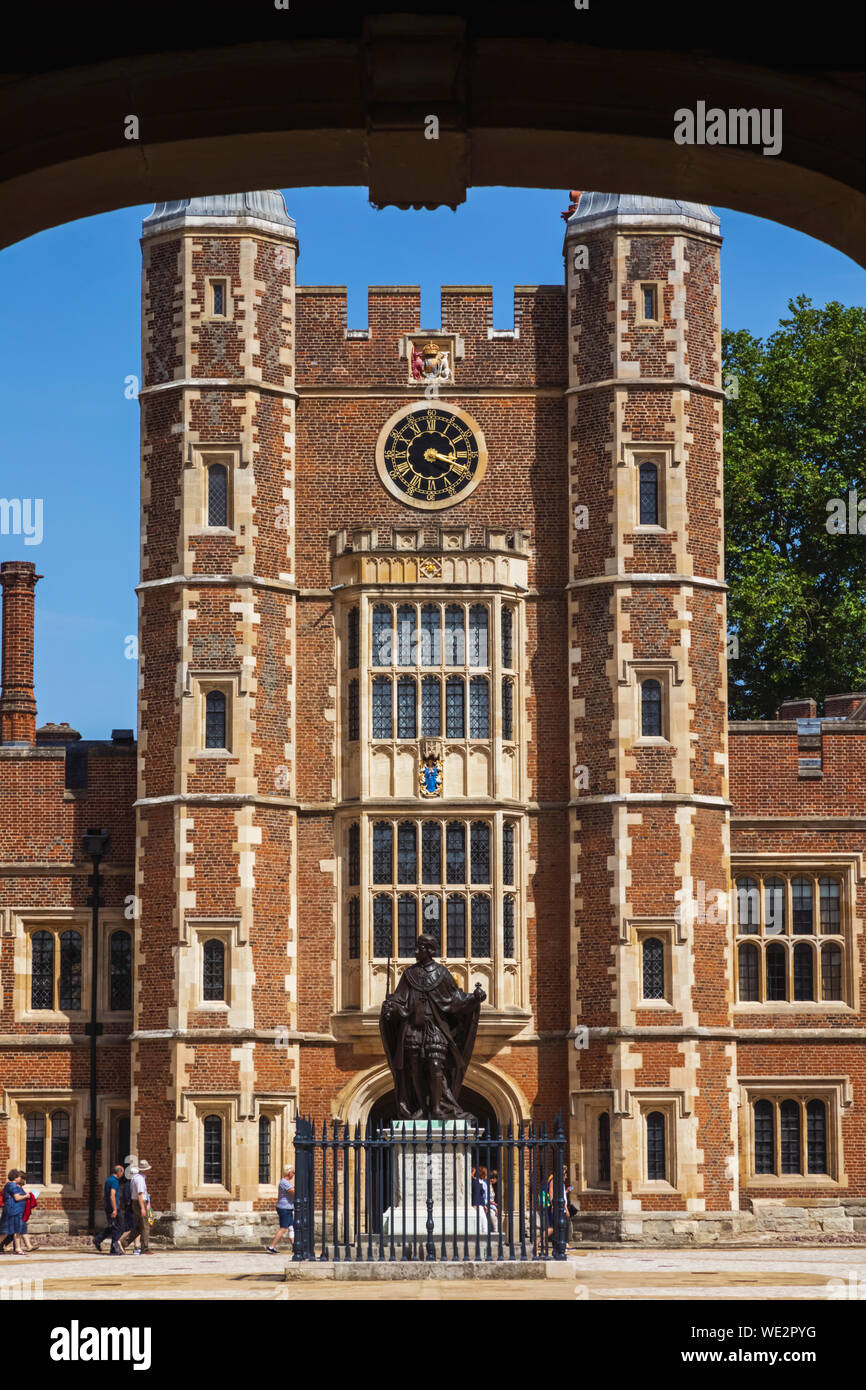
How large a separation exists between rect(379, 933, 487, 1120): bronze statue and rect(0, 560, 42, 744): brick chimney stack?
1847cm

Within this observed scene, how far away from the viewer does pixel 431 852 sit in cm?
3069

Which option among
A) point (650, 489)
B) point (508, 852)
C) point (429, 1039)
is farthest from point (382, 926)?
point (429, 1039)

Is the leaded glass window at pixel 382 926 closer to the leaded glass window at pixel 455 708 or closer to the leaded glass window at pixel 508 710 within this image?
the leaded glass window at pixel 455 708

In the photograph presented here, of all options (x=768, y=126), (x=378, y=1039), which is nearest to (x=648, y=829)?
(x=378, y=1039)

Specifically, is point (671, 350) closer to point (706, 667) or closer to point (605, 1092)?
point (706, 667)

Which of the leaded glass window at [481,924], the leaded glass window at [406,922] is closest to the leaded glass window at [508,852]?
the leaded glass window at [481,924]

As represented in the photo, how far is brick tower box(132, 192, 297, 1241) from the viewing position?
29.8m

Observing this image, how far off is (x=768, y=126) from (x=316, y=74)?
0.95 m

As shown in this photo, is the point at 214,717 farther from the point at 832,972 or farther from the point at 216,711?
the point at 832,972

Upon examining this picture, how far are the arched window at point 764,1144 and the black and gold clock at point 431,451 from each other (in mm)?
10094

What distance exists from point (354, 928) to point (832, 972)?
6.96 meters

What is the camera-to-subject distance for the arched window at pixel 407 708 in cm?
3092

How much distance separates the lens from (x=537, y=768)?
103 ft

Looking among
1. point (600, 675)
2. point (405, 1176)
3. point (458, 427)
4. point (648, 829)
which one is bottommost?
point (405, 1176)
